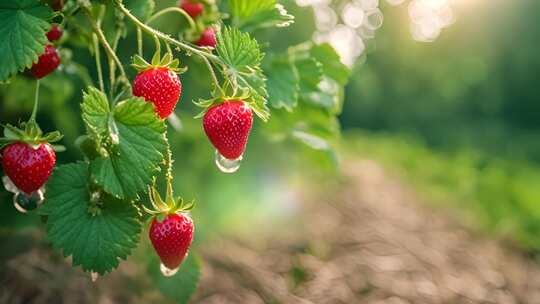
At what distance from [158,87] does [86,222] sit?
0.31 metres

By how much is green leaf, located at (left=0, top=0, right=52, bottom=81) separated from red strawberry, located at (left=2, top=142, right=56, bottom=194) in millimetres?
150

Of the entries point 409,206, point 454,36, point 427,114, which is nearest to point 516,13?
point 454,36

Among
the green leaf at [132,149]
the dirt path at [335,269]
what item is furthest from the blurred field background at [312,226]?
the green leaf at [132,149]

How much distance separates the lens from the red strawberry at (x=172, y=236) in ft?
3.94

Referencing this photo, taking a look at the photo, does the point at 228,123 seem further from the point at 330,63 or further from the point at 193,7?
the point at 330,63

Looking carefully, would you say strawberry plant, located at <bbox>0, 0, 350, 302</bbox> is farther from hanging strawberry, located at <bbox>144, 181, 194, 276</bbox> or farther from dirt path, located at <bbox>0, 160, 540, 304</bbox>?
dirt path, located at <bbox>0, 160, 540, 304</bbox>

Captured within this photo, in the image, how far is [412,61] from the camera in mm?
16172

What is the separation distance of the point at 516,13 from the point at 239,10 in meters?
17.5

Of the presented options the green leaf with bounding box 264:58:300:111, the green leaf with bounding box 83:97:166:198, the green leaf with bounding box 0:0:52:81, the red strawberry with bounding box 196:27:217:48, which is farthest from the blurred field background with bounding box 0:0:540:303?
the green leaf with bounding box 83:97:166:198

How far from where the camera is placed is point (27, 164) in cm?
113

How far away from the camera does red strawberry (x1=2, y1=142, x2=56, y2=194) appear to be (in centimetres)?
113

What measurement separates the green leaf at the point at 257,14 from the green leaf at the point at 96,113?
1.40ft

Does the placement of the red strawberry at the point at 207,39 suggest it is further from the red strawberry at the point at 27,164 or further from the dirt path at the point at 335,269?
the dirt path at the point at 335,269

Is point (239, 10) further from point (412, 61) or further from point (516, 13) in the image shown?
point (516, 13)
